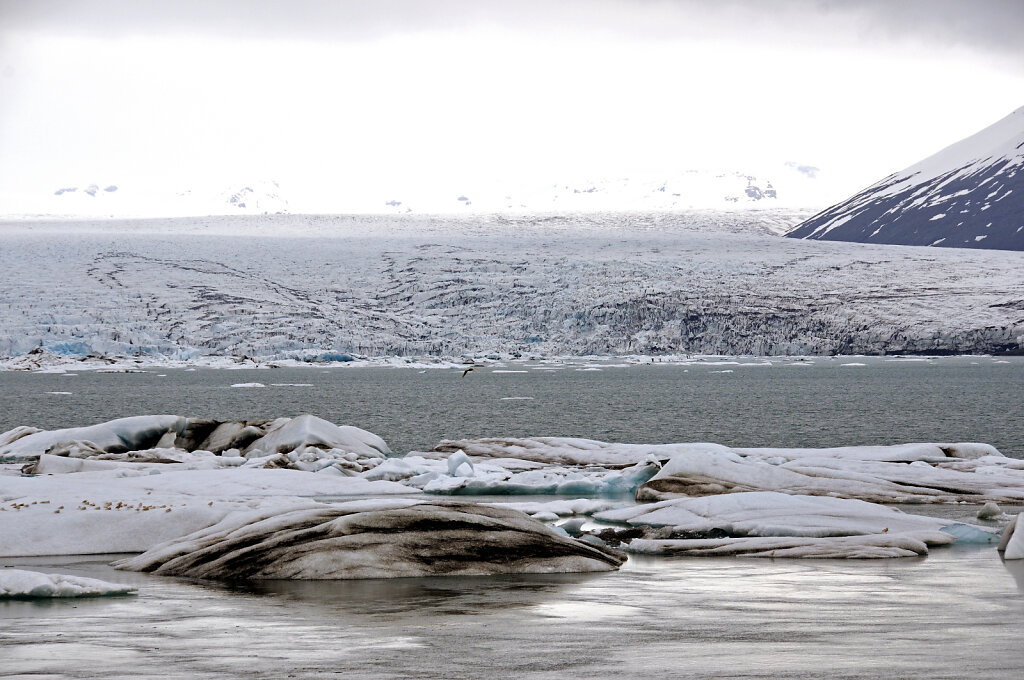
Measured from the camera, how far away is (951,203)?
16225 centimetres

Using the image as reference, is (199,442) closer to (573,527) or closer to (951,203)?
(573,527)

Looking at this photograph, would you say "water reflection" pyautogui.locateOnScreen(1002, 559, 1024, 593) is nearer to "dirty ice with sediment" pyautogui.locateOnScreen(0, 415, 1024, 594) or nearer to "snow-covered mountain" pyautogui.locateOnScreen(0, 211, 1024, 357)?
"dirty ice with sediment" pyautogui.locateOnScreen(0, 415, 1024, 594)

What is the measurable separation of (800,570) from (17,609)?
15.0 ft

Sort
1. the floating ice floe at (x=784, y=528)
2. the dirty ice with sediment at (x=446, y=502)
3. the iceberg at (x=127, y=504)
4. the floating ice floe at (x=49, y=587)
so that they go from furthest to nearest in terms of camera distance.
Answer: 1. the iceberg at (x=127, y=504)
2. the floating ice floe at (x=784, y=528)
3. the dirty ice with sediment at (x=446, y=502)
4. the floating ice floe at (x=49, y=587)

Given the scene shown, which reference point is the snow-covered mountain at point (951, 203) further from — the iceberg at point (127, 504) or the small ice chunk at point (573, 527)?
the small ice chunk at point (573, 527)

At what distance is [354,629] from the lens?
536 centimetres

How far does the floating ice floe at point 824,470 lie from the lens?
11719 millimetres

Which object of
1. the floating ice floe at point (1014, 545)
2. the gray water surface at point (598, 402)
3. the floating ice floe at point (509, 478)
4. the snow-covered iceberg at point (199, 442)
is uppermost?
the floating ice floe at point (1014, 545)

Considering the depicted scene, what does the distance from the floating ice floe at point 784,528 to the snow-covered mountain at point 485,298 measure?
55549 millimetres

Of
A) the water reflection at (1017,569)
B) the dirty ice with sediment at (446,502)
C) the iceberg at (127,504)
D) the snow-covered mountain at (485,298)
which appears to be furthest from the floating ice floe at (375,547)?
the snow-covered mountain at (485,298)

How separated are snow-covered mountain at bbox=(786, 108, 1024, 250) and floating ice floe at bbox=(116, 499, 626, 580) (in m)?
131

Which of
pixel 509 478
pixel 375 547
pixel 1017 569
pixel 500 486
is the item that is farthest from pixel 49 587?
pixel 509 478

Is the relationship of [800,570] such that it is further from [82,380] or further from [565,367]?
[565,367]

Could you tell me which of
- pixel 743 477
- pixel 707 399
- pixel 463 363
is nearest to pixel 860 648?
pixel 743 477
